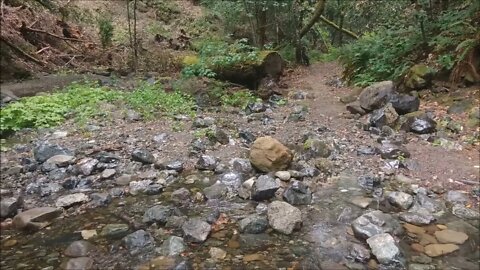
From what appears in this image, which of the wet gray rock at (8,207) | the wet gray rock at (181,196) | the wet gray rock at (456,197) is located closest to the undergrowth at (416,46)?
the wet gray rock at (456,197)

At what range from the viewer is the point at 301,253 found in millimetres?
Result: 3217

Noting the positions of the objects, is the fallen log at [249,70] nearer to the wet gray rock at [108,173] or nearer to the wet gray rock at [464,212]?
the wet gray rock at [108,173]

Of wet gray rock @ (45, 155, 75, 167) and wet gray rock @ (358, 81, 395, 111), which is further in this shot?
wet gray rock @ (358, 81, 395, 111)

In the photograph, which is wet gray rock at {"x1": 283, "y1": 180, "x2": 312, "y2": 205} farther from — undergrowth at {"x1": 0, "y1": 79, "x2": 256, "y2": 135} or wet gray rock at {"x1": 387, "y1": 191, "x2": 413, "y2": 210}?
undergrowth at {"x1": 0, "y1": 79, "x2": 256, "y2": 135}

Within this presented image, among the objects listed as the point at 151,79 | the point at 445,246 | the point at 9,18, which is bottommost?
the point at 445,246

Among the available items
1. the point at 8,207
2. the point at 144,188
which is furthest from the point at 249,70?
the point at 8,207

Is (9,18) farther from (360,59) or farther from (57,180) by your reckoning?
(360,59)

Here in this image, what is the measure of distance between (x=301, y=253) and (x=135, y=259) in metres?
1.33

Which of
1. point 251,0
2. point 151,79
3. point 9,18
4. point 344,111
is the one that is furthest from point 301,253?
point 251,0

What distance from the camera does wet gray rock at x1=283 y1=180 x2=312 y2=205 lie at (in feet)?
13.4

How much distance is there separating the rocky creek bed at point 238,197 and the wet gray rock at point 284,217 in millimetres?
13

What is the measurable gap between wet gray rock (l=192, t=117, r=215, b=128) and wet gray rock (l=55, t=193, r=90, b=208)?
2.55 meters

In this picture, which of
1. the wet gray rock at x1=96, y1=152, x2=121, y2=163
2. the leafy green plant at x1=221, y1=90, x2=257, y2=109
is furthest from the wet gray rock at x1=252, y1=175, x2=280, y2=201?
the leafy green plant at x1=221, y1=90, x2=257, y2=109

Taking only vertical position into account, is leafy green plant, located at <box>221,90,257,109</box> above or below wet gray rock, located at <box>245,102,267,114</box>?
above
